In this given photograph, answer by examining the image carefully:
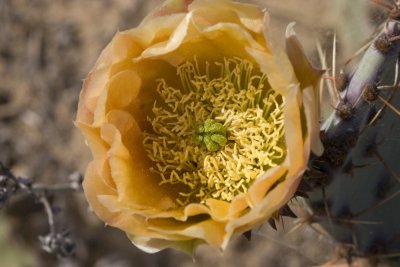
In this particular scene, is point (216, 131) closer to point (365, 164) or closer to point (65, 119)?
point (365, 164)

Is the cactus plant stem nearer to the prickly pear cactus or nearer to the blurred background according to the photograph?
the prickly pear cactus

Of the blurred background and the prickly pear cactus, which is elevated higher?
the prickly pear cactus

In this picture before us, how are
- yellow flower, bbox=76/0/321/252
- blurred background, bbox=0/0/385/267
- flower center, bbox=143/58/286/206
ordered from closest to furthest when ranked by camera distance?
yellow flower, bbox=76/0/321/252 → flower center, bbox=143/58/286/206 → blurred background, bbox=0/0/385/267

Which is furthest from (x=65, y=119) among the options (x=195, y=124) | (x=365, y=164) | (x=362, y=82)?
(x=362, y=82)

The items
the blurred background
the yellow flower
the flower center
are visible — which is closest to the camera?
the yellow flower

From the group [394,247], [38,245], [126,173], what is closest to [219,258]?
[38,245]

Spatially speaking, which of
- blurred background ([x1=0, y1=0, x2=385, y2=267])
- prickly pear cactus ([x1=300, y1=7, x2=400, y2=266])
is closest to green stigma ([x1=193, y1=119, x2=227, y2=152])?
prickly pear cactus ([x1=300, y1=7, x2=400, y2=266])

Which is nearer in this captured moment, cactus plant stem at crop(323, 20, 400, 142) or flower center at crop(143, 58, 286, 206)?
cactus plant stem at crop(323, 20, 400, 142)
